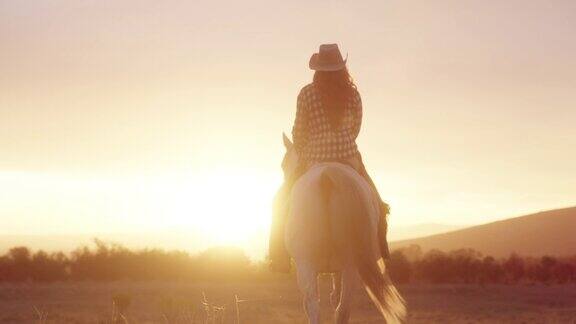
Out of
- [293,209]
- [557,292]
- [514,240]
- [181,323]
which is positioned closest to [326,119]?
[293,209]

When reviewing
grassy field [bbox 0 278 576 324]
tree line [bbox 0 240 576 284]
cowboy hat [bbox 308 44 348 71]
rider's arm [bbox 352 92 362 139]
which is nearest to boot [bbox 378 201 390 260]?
rider's arm [bbox 352 92 362 139]

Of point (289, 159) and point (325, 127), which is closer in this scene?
point (325, 127)

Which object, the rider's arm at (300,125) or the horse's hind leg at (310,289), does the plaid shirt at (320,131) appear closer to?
the rider's arm at (300,125)

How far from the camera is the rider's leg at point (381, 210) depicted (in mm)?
8438

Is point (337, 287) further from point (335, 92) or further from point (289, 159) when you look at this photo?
point (335, 92)

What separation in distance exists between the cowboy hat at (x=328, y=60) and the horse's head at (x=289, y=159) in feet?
2.84

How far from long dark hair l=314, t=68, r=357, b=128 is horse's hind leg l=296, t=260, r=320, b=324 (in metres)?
1.44

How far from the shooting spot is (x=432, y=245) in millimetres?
89562

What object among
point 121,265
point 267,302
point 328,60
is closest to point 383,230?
point 328,60

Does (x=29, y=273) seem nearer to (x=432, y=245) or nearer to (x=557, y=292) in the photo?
(x=557, y=292)

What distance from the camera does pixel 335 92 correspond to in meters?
8.42

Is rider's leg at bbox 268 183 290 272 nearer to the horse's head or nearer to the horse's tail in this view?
the horse's head

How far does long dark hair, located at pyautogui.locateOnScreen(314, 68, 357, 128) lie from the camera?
839 cm

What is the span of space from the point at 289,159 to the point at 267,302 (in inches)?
1060
